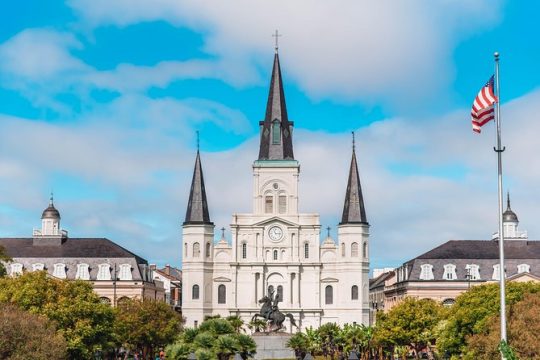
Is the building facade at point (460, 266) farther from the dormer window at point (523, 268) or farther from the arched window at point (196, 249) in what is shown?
the arched window at point (196, 249)

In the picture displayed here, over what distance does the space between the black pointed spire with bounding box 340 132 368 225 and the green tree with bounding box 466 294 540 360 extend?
65351 mm

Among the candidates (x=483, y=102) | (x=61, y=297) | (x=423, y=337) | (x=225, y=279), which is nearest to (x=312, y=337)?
(x=423, y=337)

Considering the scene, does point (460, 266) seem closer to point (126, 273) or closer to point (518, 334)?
point (126, 273)

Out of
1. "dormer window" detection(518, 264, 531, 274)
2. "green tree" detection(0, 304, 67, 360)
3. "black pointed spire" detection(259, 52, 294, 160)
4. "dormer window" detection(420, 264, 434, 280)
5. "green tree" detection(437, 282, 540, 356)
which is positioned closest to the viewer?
"green tree" detection(0, 304, 67, 360)

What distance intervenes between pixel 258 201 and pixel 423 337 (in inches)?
1701

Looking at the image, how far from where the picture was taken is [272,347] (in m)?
69.5

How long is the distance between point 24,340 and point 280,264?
7543 cm

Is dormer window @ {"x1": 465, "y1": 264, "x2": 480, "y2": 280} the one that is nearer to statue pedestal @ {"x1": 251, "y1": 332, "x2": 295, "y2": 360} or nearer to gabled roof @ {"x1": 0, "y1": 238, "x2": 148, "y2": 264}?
gabled roof @ {"x1": 0, "y1": 238, "x2": 148, "y2": 264}

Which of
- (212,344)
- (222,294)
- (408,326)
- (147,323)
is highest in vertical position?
(222,294)

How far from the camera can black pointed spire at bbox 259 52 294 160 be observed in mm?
124375

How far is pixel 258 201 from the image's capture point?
12188 cm

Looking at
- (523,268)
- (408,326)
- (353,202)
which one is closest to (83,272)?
(353,202)

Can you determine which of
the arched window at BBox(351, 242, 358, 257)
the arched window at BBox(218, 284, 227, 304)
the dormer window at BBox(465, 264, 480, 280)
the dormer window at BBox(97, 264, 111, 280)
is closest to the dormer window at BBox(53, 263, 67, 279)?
the dormer window at BBox(97, 264, 111, 280)

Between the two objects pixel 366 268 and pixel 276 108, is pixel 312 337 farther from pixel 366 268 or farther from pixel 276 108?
pixel 276 108
